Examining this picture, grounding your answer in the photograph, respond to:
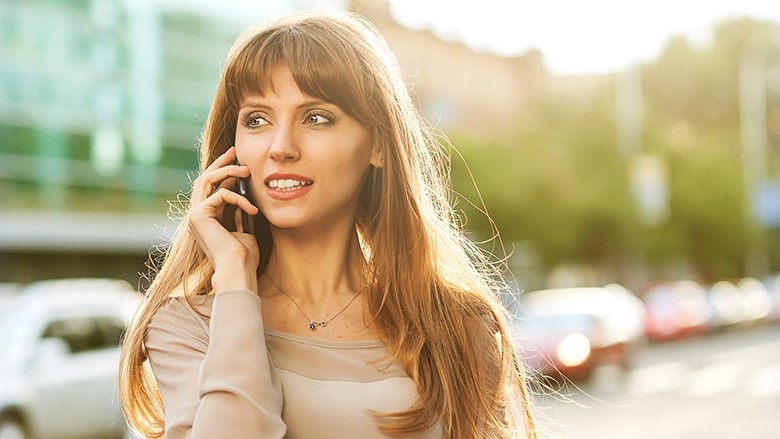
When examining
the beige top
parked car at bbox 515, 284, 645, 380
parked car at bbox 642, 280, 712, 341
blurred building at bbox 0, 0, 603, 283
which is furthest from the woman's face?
parked car at bbox 642, 280, 712, 341

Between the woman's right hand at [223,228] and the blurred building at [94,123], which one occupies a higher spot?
the woman's right hand at [223,228]

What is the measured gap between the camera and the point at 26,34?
25344 millimetres

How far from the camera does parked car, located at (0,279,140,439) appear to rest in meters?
9.87

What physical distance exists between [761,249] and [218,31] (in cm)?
3073

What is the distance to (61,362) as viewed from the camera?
33.6ft

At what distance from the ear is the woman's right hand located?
0.99 ft

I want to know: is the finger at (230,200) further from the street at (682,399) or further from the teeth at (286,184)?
the street at (682,399)

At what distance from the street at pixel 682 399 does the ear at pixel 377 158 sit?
420 cm

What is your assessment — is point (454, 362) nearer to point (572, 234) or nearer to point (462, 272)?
point (462, 272)

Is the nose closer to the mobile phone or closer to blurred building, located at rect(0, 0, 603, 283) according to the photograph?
the mobile phone

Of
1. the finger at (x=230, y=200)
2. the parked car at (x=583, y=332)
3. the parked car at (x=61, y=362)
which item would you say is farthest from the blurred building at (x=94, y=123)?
the finger at (x=230, y=200)

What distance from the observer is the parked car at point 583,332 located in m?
17.9

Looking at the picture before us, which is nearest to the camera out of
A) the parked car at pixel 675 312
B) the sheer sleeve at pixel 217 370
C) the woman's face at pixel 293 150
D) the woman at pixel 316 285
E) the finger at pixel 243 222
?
the sheer sleeve at pixel 217 370

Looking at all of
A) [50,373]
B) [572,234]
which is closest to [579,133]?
[572,234]
